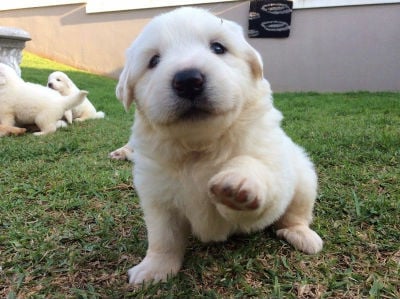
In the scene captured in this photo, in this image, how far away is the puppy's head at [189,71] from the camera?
1.78 m

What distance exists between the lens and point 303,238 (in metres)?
2.23

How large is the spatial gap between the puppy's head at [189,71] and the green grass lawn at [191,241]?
0.76 m

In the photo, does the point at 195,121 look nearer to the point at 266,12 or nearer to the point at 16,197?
the point at 16,197

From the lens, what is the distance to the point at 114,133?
19.2 feet

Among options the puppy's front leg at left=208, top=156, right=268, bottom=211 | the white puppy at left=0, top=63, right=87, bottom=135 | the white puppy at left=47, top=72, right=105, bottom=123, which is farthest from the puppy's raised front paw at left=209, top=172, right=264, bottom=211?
the white puppy at left=47, top=72, right=105, bottom=123

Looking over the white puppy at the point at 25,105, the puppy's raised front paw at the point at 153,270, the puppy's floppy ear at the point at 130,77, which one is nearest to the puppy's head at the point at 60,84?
the white puppy at the point at 25,105

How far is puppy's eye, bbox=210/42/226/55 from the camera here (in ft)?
6.84

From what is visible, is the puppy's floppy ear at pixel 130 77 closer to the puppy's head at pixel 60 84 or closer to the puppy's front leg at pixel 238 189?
the puppy's front leg at pixel 238 189

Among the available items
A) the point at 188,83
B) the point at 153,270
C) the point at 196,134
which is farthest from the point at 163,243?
the point at 188,83

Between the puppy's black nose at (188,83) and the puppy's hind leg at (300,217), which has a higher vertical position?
the puppy's black nose at (188,83)

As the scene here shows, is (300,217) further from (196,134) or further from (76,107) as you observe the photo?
(76,107)

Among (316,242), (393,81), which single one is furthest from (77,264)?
(393,81)

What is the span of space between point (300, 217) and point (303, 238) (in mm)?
219

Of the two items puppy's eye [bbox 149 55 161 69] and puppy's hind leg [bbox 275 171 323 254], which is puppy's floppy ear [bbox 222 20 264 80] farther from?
puppy's hind leg [bbox 275 171 323 254]
